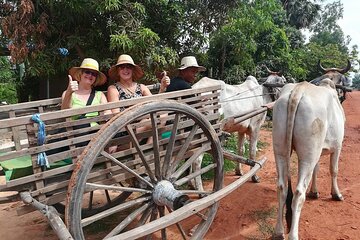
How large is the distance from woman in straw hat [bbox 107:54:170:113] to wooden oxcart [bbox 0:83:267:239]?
652 mm

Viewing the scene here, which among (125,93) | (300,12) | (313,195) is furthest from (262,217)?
(300,12)

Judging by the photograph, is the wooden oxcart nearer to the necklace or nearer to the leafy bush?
the necklace

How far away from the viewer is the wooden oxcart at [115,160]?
2.03 metres

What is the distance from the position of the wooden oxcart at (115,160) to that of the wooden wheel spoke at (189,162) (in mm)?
11

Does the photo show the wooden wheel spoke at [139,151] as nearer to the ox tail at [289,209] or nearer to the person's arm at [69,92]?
the person's arm at [69,92]

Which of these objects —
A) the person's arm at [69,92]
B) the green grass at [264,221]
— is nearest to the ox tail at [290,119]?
the green grass at [264,221]

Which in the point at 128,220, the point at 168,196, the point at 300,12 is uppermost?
the point at 300,12

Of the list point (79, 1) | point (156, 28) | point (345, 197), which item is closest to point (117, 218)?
point (345, 197)

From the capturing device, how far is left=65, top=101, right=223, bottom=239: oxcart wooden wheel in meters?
2.04

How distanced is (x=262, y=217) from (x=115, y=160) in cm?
265

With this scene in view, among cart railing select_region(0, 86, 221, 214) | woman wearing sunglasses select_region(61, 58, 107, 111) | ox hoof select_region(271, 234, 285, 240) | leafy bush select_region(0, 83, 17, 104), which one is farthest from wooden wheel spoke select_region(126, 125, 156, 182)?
leafy bush select_region(0, 83, 17, 104)

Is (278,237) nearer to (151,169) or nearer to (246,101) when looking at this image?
(151,169)

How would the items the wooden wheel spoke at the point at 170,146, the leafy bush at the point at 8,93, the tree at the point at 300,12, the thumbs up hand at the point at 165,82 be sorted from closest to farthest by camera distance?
the wooden wheel spoke at the point at 170,146
the thumbs up hand at the point at 165,82
the leafy bush at the point at 8,93
the tree at the point at 300,12

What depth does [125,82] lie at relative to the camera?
3.57 meters
